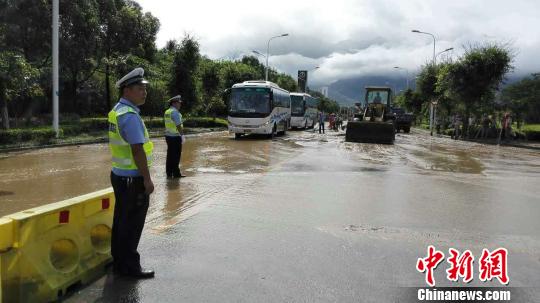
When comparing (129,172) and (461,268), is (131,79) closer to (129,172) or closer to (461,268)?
(129,172)

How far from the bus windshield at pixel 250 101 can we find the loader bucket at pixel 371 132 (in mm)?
4396

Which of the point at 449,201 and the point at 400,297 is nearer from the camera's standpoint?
the point at 400,297

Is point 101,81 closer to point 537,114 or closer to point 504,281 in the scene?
point 504,281

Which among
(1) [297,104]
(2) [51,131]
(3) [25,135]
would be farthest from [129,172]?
(1) [297,104]

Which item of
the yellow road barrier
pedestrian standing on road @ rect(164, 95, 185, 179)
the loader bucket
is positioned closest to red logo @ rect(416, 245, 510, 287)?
the yellow road barrier

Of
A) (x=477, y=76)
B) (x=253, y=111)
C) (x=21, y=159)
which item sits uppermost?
(x=477, y=76)

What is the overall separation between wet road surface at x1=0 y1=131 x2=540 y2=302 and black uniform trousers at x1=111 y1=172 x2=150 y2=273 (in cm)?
21

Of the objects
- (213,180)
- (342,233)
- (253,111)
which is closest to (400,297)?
(342,233)

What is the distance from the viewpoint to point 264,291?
14.2ft

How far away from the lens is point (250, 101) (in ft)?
82.5

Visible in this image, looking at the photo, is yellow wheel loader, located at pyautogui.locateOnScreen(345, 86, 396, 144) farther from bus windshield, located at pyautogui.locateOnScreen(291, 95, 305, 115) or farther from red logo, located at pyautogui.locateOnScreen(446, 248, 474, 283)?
red logo, located at pyautogui.locateOnScreen(446, 248, 474, 283)

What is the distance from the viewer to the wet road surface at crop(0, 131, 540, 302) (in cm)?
446

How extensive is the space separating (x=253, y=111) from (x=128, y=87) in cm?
2047

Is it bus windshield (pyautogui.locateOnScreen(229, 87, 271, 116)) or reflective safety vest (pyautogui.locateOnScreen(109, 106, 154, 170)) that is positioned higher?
bus windshield (pyautogui.locateOnScreen(229, 87, 271, 116))
